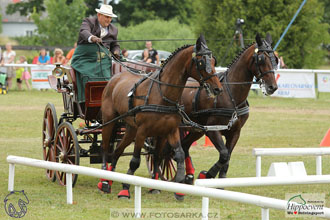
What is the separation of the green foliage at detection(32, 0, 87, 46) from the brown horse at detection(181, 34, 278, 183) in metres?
37.5

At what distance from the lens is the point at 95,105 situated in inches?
404

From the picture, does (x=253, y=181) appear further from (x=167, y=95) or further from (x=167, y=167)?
(x=167, y=167)

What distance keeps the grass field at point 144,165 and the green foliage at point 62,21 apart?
21.4 metres

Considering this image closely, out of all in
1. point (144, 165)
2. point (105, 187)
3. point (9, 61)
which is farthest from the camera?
point (9, 61)

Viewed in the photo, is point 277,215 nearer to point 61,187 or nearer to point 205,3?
point 61,187

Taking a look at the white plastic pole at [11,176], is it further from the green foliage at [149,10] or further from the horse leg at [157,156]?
the green foliage at [149,10]

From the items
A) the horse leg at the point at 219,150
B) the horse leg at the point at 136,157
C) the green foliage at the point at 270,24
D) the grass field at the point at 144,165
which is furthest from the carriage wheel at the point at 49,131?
the green foliage at the point at 270,24

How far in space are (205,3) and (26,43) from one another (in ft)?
82.8

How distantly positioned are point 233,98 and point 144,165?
3663 mm

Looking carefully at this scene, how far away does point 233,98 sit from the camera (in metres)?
9.62

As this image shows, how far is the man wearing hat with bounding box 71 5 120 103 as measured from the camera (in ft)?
34.2

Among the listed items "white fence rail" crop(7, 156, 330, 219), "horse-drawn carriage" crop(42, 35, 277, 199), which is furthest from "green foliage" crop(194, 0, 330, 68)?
"white fence rail" crop(7, 156, 330, 219)

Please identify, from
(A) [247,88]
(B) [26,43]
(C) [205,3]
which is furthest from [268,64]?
(B) [26,43]

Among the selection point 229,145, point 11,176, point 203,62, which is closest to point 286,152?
point 229,145
